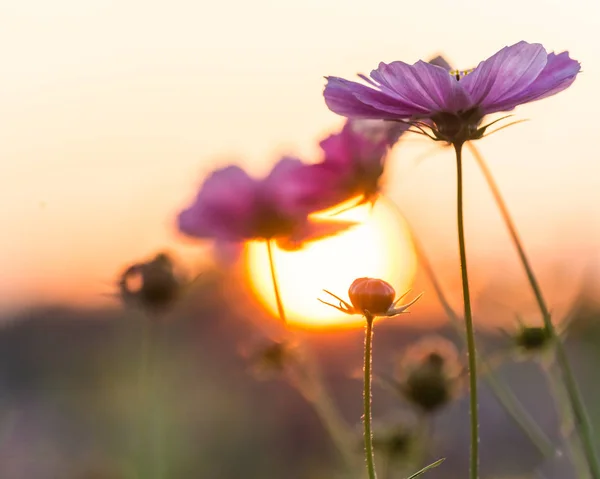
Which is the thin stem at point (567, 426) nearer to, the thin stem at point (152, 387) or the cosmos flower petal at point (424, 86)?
the cosmos flower petal at point (424, 86)

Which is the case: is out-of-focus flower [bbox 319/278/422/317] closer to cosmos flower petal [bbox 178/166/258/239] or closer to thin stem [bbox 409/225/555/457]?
thin stem [bbox 409/225/555/457]

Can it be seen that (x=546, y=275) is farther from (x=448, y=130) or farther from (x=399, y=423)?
(x=448, y=130)

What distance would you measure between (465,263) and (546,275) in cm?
46

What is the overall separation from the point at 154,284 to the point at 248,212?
0.11 m

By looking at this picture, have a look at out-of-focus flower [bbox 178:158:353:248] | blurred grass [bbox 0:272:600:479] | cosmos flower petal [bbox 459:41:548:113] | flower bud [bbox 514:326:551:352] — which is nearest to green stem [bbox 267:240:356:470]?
out-of-focus flower [bbox 178:158:353:248]

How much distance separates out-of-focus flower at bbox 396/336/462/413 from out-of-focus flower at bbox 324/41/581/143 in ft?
0.94

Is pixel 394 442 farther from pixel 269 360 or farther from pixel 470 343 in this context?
pixel 470 343

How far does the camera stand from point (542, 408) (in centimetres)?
206

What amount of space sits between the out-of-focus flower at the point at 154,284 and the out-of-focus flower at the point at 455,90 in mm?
351

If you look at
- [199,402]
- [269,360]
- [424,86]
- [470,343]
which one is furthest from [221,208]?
[199,402]

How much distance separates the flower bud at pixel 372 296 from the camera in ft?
1.44

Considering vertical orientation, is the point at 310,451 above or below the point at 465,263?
below

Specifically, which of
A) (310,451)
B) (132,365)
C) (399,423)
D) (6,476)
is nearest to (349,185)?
(399,423)

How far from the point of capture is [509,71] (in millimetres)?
472
